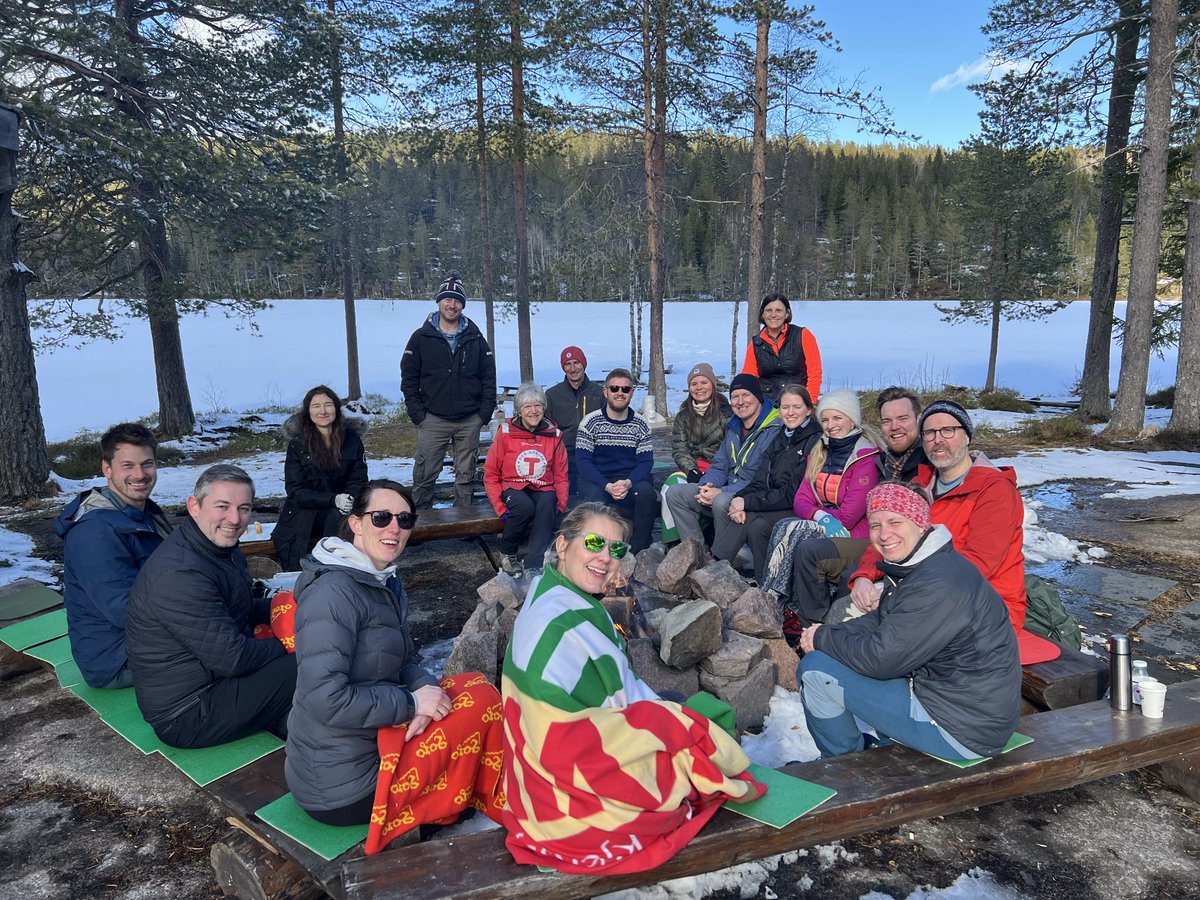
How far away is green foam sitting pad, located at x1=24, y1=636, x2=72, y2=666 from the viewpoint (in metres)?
3.84

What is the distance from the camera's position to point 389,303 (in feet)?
162

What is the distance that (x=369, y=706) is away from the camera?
2.20 m

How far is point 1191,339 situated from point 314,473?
1161cm

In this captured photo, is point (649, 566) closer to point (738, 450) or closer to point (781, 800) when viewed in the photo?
point (738, 450)

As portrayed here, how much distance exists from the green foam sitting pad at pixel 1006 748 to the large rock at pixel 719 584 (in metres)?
1.48

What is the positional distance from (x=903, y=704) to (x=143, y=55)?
11.4m

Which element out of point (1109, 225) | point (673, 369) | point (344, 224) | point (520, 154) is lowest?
point (673, 369)

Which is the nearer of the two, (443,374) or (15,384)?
(443,374)

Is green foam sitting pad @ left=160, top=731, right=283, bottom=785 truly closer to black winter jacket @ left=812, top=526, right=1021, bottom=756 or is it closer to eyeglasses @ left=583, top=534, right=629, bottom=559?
eyeglasses @ left=583, top=534, right=629, bottom=559

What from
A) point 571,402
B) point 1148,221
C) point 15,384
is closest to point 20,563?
point 15,384

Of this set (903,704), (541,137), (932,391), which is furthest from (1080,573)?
(541,137)

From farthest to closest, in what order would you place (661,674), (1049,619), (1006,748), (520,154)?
(520,154), (1049,619), (661,674), (1006,748)

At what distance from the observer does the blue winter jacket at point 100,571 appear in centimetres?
317

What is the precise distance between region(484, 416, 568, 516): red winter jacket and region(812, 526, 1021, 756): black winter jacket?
10.8ft
